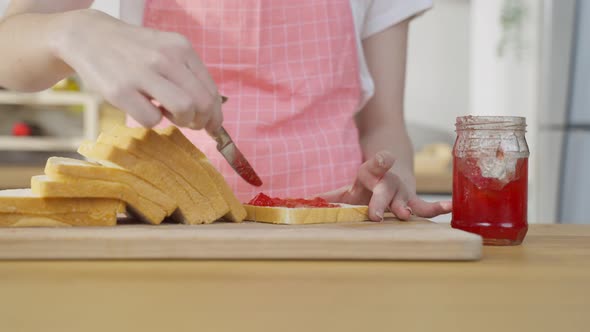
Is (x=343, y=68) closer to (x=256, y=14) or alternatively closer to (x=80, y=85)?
(x=256, y=14)

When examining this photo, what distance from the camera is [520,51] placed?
3750 millimetres

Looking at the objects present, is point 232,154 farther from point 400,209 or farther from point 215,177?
point 400,209

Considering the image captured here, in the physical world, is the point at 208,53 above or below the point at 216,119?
above

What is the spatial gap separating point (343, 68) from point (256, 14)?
0.77 feet

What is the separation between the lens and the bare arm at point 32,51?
0.99 metres

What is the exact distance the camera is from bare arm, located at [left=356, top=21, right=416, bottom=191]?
1787 mm

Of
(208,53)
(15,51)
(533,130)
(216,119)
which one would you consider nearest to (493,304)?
(216,119)

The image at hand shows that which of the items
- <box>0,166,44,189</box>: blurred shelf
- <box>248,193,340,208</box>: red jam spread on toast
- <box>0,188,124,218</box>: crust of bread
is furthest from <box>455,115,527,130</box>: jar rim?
<box>0,166,44,189</box>: blurred shelf

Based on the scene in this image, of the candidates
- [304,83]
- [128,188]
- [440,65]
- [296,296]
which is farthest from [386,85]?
[440,65]

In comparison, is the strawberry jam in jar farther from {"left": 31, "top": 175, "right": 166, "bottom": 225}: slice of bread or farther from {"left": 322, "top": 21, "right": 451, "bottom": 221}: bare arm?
{"left": 322, "top": 21, "right": 451, "bottom": 221}: bare arm

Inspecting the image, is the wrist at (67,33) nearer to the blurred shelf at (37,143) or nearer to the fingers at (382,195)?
the fingers at (382,195)

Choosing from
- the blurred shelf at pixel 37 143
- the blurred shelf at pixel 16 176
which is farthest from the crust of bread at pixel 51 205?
the blurred shelf at pixel 37 143

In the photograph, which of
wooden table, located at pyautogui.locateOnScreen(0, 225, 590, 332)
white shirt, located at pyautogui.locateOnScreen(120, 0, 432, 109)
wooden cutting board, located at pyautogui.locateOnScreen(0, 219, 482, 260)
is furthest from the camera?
white shirt, located at pyautogui.locateOnScreen(120, 0, 432, 109)

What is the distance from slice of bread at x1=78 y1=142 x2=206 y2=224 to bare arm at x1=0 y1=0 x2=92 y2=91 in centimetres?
14
